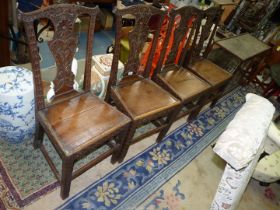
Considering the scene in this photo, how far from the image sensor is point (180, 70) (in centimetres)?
243

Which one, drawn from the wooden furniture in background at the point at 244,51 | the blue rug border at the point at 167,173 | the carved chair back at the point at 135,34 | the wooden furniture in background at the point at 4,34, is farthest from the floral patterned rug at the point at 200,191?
the wooden furniture in background at the point at 4,34

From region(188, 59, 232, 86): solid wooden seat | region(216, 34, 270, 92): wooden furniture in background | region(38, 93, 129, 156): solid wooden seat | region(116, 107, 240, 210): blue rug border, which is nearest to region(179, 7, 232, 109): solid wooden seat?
region(188, 59, 232, 86): solid wooden seat

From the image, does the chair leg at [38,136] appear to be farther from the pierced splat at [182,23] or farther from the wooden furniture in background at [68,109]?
the pierced splat at [182,23]

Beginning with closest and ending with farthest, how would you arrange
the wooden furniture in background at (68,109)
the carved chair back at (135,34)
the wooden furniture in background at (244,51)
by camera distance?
the wooden furniture in background at (68,109)
the carved chair back at (135,34)
the wooden furniture in background at (244,51)

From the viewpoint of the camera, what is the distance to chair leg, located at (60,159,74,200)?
1.42 metres

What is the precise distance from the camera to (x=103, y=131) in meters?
1.57

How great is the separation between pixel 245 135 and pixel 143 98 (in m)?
0.85

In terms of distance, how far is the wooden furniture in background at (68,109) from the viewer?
54.1 inches

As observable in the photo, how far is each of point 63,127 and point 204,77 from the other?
155 cm

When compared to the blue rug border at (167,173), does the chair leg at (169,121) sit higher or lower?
higher

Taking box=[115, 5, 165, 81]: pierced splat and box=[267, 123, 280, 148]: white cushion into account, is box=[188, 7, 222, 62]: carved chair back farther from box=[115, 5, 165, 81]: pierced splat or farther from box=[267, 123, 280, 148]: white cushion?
box=[267, 123, 280, 148]: white cushion

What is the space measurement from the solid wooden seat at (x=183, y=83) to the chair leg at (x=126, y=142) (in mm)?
562

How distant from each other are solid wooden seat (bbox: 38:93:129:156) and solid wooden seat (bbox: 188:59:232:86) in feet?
3.82

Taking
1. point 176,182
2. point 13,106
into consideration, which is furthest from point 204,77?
point 13,106
